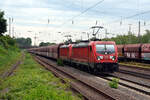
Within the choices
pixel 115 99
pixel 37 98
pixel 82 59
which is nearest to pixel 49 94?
pixel 37 98

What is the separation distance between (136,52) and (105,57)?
53.7 ft

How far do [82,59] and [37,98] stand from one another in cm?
1278

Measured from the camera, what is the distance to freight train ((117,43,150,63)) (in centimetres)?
3002

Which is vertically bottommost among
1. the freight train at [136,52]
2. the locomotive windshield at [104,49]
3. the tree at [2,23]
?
the freight train at [136,52]

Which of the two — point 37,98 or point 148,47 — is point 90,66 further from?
point 148,47

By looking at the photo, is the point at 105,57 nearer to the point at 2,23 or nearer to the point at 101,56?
the point at 101,56

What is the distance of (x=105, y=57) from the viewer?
18266mm

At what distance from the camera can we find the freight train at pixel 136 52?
1182 inches

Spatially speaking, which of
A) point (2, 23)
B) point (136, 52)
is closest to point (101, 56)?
point (136, 52)

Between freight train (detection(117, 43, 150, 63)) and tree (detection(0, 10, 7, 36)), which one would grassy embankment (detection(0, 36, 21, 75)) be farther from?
freight train (detection(117, 43, 150, 63))

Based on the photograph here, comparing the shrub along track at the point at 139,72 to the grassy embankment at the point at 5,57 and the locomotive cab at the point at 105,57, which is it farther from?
the grassy embankment at the point at 5,57

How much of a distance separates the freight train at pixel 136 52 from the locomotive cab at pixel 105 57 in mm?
12400

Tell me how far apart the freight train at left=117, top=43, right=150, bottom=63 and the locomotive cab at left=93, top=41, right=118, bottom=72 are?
12.4 metres

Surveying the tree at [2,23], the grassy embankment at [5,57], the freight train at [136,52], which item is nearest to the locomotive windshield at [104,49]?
the grassy embankment at [5,57]
